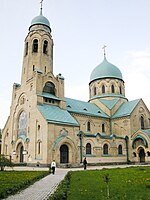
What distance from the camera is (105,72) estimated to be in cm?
4728

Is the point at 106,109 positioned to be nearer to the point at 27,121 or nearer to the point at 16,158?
the point at 27,121

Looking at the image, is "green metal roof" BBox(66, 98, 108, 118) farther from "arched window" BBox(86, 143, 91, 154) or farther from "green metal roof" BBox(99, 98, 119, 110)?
"arched window" BBox(86, 143, 91, 154)

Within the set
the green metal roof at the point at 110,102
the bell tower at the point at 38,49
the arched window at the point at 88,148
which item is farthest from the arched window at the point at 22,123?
the green metal roof at the point at 110,102

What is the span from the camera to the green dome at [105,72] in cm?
4709

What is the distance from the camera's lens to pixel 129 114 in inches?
1539

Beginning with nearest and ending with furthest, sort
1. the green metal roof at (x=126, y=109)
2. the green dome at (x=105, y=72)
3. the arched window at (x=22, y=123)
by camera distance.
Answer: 1. the arched window at (x=22, y=123)
2. the green metal roof at (x=126, y=109)
3. the green dome at (x=105, y=72)

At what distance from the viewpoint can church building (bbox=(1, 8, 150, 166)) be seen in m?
29.9

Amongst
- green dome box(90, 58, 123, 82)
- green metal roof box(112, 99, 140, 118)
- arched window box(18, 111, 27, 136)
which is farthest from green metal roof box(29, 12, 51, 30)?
green metal roof box(112, 99, 140, 118)

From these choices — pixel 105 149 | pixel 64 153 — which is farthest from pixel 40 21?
pixel 105 149

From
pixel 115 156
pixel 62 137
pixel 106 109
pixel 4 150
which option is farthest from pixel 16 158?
pixel 106 109

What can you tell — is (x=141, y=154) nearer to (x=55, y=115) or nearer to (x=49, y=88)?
(x=55, y=115)

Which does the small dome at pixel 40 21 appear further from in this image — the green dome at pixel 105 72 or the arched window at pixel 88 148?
the arched window at pixel 88 148

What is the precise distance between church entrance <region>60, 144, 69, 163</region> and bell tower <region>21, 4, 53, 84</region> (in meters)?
12.9

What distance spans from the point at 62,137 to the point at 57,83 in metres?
10.3
